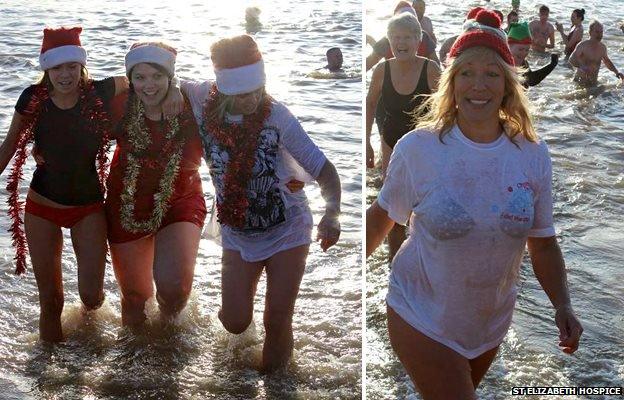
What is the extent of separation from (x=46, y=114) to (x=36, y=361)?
4.35 ft

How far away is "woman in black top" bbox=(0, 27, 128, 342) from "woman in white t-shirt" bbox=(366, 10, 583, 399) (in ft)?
6.78

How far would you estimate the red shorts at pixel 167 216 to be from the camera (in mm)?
5203

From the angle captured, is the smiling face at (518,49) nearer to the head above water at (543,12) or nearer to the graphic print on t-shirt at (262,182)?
the graphic print on t-shirt at (262,182)

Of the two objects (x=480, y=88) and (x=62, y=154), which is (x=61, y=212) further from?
(x=480, y=88)

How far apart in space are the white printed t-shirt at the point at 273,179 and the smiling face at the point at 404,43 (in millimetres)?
1937

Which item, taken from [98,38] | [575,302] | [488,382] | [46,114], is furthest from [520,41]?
[98,38]

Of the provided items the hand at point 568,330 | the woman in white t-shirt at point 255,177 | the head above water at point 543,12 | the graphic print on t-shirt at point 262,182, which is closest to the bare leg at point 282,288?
the woman in white t-shirt at point 255,177

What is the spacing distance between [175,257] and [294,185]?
2.67ft

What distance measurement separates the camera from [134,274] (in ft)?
17.6

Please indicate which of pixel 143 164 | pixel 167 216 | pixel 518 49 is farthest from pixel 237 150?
pixel 518 49

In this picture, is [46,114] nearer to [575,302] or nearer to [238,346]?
[238,346]

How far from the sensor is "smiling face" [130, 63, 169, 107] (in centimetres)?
488

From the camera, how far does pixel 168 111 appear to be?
4.94 metres

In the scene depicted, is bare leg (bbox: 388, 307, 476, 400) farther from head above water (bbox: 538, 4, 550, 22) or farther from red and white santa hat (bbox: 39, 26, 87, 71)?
head above water (bbox: 538, 4, 550, 22)
